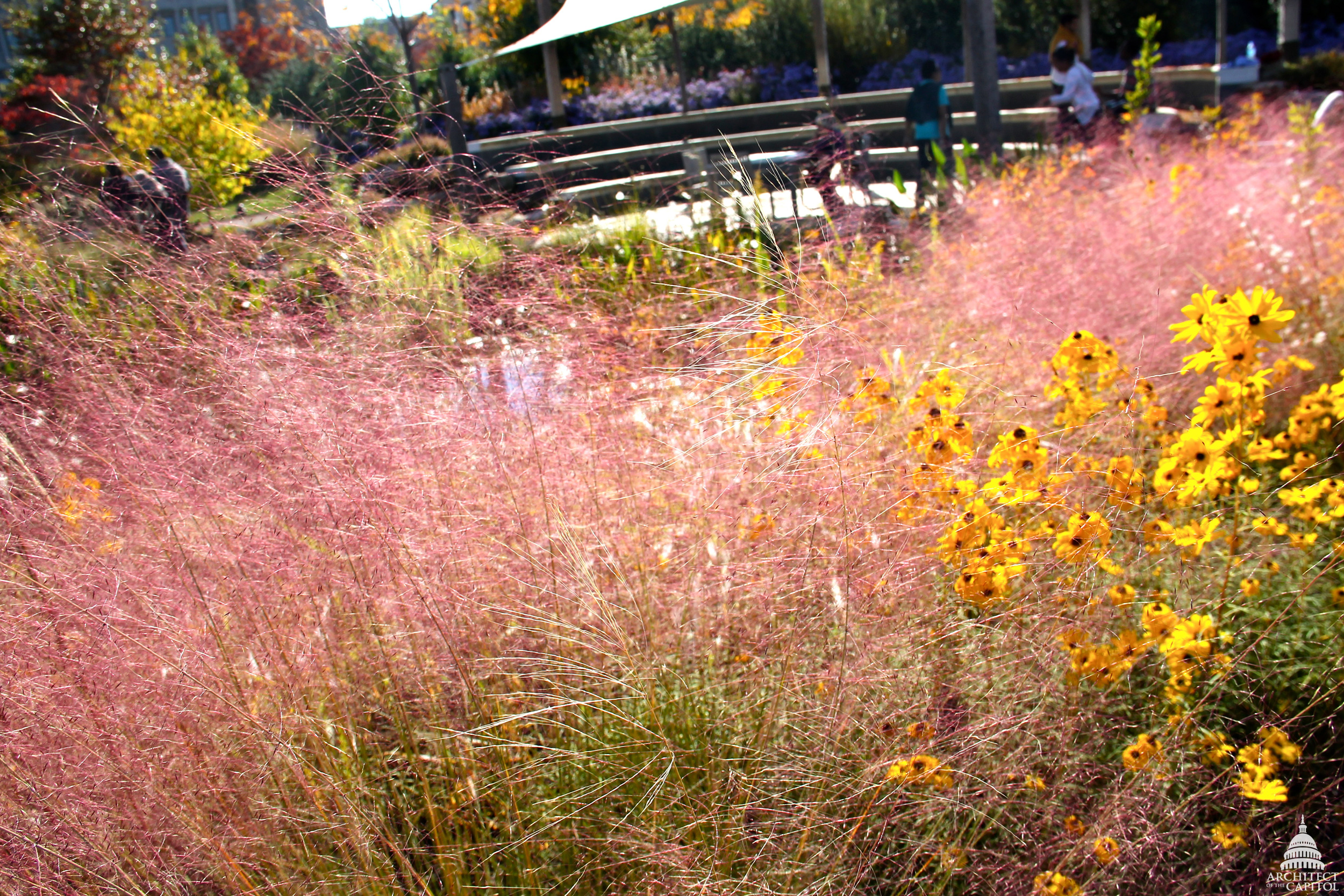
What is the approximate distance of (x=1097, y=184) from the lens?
545 cm

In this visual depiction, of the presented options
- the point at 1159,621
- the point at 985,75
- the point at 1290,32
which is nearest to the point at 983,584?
the point at 1159,621

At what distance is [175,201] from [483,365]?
4.98 feet

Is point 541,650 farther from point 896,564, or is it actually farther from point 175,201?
point 175,201

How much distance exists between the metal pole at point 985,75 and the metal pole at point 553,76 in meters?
6.94

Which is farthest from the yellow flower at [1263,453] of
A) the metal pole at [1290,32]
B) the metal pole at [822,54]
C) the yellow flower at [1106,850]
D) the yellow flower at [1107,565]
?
the metal pole at [1290,32]

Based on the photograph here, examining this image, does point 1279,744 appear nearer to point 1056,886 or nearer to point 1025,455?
point 1056,886

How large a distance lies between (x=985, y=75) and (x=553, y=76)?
24.5ft

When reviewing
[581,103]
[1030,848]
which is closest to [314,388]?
[1030,848]

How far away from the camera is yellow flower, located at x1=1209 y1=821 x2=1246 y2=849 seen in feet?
4.66

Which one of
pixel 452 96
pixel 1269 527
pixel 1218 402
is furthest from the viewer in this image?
pixel 452 96

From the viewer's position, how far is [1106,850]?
1344 mm

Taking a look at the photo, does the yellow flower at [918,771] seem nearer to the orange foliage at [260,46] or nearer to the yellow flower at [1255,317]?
the yellow flower at [1255,317]

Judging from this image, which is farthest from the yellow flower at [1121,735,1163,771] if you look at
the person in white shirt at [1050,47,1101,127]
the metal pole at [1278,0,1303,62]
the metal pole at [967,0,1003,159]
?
the metal pole at [1278,0,1303,62]

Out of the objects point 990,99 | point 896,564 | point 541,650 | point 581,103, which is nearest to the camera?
point 896,564
